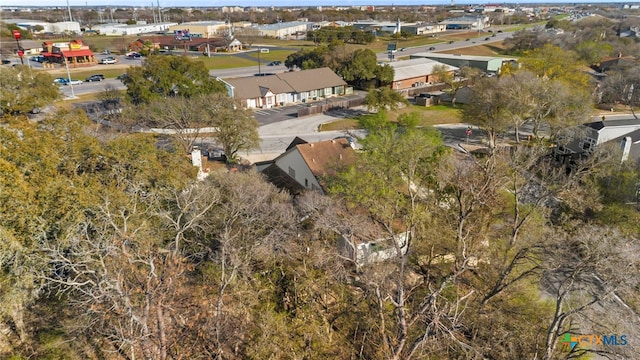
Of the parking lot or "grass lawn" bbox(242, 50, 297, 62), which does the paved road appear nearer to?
"grass lawn" bbox(242, 50, 297, 62)

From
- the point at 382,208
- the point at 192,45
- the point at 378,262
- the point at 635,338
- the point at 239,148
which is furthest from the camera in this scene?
the point at 192,45

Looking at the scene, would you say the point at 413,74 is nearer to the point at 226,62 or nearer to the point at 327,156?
the point at 226,62

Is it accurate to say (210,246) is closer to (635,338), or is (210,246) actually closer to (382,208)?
(382,208)

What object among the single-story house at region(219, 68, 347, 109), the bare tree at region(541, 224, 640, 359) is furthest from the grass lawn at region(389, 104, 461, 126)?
the bare tree at region(541, 224, 640, 359)

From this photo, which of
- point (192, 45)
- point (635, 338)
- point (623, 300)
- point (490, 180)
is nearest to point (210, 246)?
point (490, 180)

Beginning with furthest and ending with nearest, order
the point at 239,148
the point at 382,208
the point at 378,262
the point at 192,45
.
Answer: the point at 192,45 → the point at 239,148 → the point at 378,262 → the point at 382,208

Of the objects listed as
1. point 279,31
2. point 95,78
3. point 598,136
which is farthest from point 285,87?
point 279,31

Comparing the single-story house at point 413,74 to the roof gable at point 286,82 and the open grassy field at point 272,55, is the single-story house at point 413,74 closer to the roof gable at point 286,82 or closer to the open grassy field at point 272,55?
the roof gable at point 286,82

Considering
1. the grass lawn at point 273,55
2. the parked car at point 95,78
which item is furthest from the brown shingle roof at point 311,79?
the grass lawn at point 273,55
